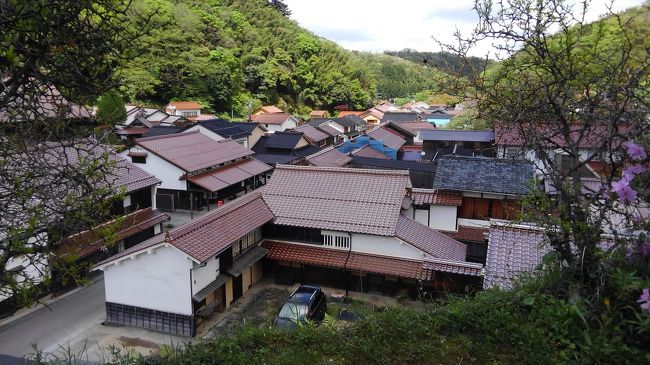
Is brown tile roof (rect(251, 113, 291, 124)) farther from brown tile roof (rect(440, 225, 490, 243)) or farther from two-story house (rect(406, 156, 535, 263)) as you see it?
brown tile roof (rect(440, 225, 490, 243))

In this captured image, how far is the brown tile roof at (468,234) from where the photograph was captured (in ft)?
62.2

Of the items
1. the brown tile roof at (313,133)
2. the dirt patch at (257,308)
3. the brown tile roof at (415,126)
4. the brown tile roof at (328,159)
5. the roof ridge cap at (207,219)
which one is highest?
the brown tile roof at (415,126)

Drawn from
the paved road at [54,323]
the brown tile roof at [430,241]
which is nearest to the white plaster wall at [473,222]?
the brown tile roof at [430,241]

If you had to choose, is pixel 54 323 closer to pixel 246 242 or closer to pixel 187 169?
pixel 246 242

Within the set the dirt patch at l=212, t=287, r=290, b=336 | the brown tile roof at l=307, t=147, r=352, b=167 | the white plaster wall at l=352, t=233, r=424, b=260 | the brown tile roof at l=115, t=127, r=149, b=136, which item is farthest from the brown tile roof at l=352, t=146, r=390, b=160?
the brown tile roof at l=115, t=127, r=149, b=136

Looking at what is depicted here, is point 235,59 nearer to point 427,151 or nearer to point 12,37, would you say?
point 427,151

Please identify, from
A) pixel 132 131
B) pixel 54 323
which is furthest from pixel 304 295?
pixel 132 131

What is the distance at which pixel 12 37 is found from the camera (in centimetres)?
430

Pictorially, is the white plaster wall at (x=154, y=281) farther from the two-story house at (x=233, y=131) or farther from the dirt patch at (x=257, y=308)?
the two-story house at (x=233, y=131)

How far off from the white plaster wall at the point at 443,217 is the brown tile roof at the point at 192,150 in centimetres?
1565

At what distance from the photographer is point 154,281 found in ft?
46.9

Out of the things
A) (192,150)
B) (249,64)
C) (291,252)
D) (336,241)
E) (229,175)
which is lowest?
(291,252)

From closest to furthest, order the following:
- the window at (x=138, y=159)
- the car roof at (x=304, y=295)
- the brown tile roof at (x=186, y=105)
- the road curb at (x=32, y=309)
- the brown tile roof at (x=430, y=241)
Result: the car roof at (x=304, y=295) → the road curb at (x=32, y=309) → the brown tile roof at (x=430, y=241) → the window at (x=138, y=159) → the brown tile roof at (x=186, y=105)

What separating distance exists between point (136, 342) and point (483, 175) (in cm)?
1643
